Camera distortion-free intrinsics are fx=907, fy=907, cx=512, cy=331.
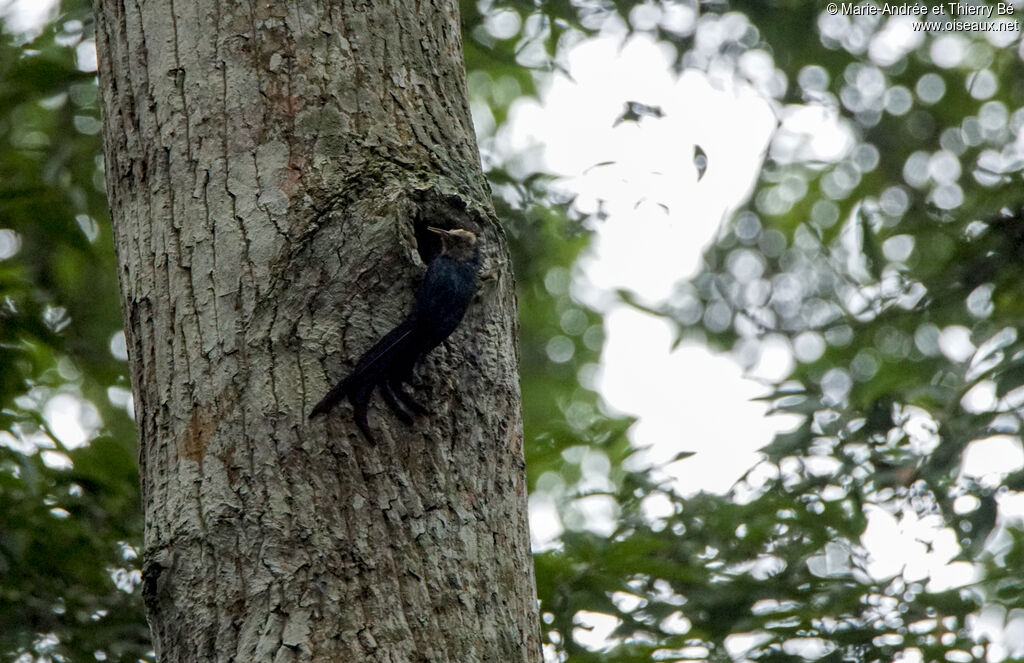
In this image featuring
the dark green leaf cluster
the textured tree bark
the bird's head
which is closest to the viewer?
the textured tree bark

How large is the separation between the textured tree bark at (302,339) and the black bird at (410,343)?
0.02 meters

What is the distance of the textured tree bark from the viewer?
4.02 feet

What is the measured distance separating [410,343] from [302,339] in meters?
0.16

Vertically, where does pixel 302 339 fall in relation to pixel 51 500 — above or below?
below

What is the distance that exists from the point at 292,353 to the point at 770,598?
182 centimetres

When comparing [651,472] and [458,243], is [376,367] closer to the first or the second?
[458,243]

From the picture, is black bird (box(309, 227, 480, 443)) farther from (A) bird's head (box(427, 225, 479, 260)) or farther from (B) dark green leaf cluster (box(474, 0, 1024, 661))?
(B) dark green leaf cluster (box(474, 0, 1024, 661))

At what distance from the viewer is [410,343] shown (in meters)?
1.31

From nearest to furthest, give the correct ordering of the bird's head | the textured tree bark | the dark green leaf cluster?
1. the textured tree bark
2. the bird's head
3. the dark green leaf cluster

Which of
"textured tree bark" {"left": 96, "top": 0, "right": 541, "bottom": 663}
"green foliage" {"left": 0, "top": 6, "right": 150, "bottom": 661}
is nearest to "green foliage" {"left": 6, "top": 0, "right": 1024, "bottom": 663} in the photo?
"green foliage" {"left": 0, "top": 6, "right": 150, "bottom": 661}

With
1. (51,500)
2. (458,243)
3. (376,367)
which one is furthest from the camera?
(51,500)

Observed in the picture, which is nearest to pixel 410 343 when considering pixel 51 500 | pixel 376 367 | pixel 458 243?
pixel 376 367

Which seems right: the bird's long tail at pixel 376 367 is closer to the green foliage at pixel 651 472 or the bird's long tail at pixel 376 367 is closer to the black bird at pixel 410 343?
the black bird at pixel 410 343

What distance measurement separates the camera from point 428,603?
1.22m
